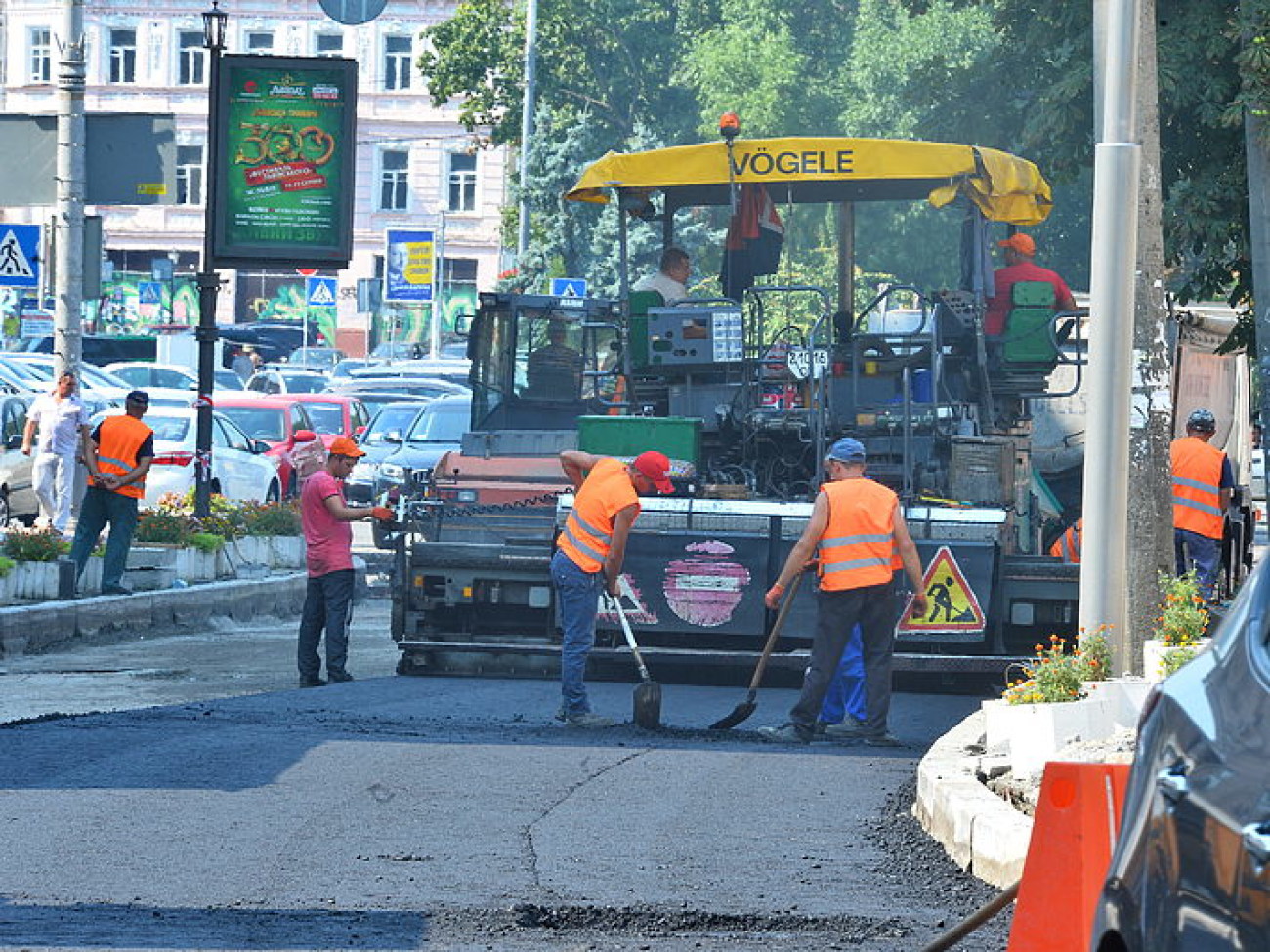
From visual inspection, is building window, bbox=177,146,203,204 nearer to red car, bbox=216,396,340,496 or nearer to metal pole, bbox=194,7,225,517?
red car, bbox=216,396,340,496

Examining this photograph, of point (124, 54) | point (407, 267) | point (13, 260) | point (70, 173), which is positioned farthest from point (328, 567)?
point (124, 54)

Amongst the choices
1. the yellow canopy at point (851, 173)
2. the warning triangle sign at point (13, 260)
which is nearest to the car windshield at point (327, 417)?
the warning triangle sign at point (13, 260)

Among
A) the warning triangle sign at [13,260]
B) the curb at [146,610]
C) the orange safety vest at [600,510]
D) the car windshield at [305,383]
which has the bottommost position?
the curb at [146,610]

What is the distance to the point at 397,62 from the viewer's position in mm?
69562

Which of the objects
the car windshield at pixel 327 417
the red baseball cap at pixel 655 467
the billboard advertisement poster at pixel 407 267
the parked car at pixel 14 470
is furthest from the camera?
the billboard advertisement poster at pixel 407 267

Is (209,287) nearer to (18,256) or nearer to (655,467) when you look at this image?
(18,256)

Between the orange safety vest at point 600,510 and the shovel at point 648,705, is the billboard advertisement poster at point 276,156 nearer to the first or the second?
the orange safety vest at point 600,510

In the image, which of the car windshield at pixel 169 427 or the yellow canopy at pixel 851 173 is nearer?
the yellow canopy at pixel 851 173

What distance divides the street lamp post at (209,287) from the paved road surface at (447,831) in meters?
7.18

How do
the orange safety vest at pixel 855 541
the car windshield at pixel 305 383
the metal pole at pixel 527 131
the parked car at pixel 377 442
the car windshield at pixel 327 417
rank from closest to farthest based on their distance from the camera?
the orange safety vest at pixel 855 541
the parked car at pixel 377 442
the car windshield at pixel 327 417
the car windshield at pixel 305 383
the metal pole at pixel 527 131

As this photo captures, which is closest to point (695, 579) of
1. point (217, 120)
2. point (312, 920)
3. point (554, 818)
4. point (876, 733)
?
point (876, 733)

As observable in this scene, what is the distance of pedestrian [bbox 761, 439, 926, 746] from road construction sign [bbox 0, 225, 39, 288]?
10.1 metres

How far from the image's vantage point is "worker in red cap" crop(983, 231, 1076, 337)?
15.2 meters

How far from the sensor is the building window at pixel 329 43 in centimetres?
6856
